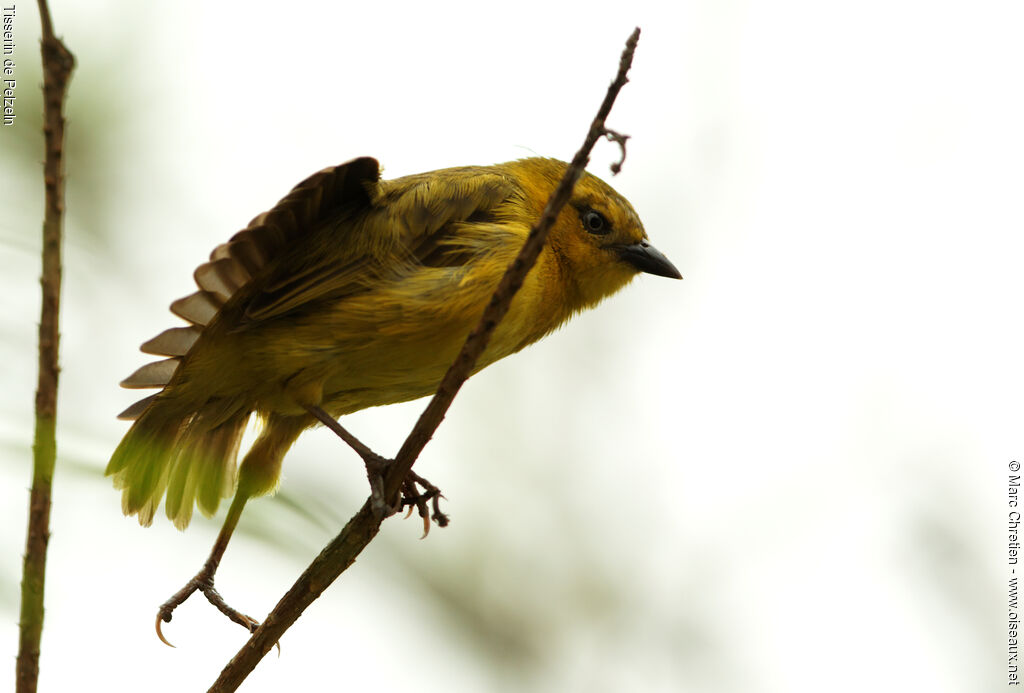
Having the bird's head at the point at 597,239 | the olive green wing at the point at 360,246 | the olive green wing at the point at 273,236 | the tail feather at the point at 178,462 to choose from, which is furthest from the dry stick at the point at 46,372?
the bird's head at the point at 597,239

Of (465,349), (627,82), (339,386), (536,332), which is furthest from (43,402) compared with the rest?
(536,332)

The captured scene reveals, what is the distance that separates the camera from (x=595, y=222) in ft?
12.4

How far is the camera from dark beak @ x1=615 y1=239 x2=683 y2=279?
378 cm

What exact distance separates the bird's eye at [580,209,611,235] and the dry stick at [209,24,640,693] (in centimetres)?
151

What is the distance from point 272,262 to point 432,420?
3.35 feet

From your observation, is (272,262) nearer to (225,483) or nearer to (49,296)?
(225,483)

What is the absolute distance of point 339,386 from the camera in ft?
11.0

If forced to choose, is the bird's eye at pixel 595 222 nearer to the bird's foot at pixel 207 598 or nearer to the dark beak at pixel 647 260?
the dark beak at pixel 647 260

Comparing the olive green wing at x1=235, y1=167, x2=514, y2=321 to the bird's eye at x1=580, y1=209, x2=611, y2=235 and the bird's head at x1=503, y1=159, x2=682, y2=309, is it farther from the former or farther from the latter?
the bird's eye at x1=580, y1=209, x2=611, y2=235

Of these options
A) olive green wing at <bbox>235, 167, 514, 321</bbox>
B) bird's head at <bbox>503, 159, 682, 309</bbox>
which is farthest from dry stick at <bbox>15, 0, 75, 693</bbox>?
bird's head at <bbox>503, 159, 682, 309</bbox>

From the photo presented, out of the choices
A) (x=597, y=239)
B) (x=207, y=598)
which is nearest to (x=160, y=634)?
(x=207, y=598)

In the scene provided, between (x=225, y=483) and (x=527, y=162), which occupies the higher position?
(x=527, y=162)

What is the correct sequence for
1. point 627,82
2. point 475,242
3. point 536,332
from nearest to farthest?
point 627,82
point 475,242
point 536,332

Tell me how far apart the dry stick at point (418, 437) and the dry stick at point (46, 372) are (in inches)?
26.3
